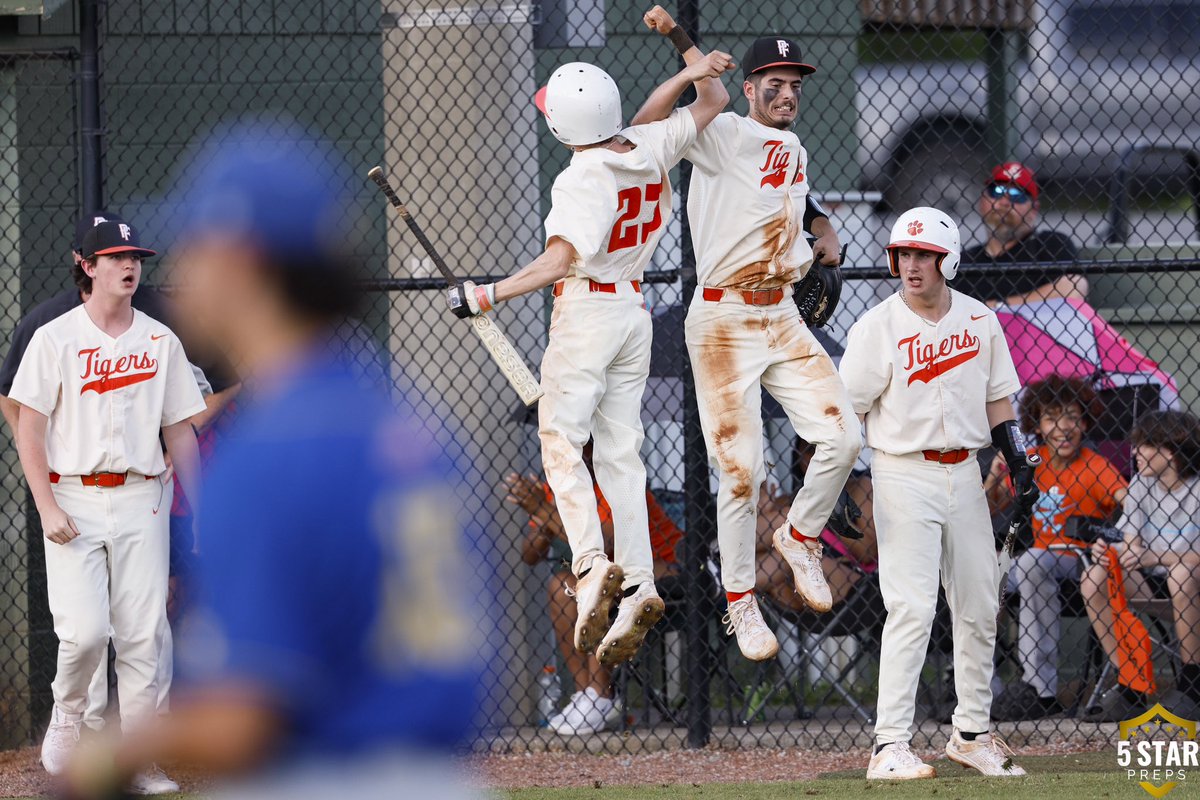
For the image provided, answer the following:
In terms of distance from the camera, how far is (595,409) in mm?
5949

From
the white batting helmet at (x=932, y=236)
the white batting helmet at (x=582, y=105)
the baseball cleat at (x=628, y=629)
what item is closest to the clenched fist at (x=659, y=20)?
the white batting helmet at (x=582, y=105)

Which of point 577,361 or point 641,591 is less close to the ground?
point 577,361

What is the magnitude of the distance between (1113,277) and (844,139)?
5.89 ft

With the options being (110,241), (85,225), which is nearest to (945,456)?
(110,241)

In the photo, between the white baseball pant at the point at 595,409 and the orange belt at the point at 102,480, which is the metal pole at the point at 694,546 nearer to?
the white baseball pant at the point at 595,409

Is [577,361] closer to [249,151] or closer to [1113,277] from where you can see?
[249,151]

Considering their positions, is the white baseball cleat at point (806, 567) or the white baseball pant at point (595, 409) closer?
the white baseball pant at point (595, 409)

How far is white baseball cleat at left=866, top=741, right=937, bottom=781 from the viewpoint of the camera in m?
6.34

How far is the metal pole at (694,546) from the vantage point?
7.33 m

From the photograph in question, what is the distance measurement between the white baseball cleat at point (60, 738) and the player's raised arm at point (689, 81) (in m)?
3.33

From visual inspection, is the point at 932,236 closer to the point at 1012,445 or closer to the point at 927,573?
the point at 1012,445

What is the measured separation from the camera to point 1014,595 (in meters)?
7.60

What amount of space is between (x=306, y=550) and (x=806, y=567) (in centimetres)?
397

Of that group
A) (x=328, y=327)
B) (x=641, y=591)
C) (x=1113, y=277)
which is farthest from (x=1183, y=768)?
(x=328, y=327)
